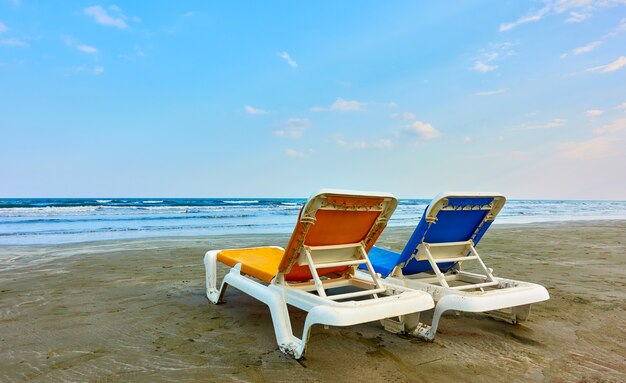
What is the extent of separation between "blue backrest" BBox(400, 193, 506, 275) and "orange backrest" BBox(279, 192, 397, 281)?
0.43 metres

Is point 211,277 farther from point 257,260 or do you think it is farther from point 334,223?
point 334,223

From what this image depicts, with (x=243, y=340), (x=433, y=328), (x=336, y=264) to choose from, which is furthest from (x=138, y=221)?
(x=433, y=328)

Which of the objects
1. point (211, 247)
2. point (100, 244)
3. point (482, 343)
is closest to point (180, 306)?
point (482, 343)

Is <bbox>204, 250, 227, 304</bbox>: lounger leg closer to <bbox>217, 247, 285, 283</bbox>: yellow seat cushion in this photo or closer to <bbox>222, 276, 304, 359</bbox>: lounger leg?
<bbox>217, 247, 285, 283</bbox>: yellow seat cushion

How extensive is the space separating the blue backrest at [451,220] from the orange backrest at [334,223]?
1.41 ft

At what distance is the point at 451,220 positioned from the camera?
430cm

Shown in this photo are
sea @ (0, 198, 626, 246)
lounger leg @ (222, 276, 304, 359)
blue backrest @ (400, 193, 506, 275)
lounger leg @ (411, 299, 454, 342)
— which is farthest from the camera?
sea @ (0, 198, 626, 246)

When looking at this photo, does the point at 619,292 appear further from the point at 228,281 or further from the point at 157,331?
the point at 157,331

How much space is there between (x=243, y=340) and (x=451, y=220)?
8.33ft

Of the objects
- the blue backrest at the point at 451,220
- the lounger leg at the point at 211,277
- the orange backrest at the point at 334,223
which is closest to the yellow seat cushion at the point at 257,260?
the lounger leg at the point at 211,277

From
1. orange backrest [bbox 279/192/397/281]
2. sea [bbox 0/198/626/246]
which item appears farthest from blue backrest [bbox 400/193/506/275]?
sea [bbox 0/198/626/246]

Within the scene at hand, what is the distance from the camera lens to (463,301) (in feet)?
11.4

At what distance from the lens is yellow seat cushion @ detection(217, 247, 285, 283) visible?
13.6ft

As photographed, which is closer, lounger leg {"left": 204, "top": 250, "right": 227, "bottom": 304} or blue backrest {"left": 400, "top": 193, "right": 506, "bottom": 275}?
blue backrest {"left": 400, "top": 193, "right": 506, "bottom": 275}
